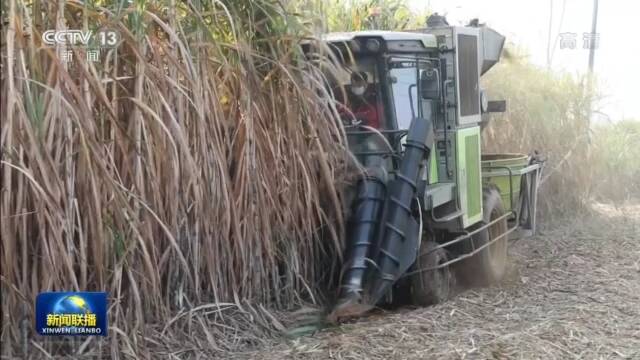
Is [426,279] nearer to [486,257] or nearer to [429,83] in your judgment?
[486,257]

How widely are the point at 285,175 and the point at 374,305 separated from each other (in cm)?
112

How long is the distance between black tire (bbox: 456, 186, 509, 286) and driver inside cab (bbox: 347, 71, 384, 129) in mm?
1653

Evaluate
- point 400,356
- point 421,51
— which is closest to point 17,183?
point 400,356

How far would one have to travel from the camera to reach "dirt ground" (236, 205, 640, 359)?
15.3 ft

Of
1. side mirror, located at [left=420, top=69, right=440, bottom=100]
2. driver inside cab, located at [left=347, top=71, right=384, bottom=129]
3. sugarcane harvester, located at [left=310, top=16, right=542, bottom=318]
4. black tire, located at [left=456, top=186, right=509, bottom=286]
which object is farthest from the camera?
black tire, located at [left=456, top=186, right=509, bottom=286]

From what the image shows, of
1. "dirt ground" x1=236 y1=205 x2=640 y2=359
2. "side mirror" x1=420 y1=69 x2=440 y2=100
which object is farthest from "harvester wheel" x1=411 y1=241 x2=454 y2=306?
"side mirror" x1=420 y1=69 x2=440 y2=100

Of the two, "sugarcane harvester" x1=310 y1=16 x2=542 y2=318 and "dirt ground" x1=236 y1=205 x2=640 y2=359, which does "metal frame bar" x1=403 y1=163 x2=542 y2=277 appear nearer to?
"sugarcane harvester" x1=310 y1=16 x2=542 y2=318

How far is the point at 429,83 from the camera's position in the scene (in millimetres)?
6117

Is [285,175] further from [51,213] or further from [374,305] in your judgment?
[51,213]

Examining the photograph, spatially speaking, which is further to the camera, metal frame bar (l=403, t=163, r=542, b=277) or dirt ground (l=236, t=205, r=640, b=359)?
metal frame bar (l=403, t=163, r=542, b=277)

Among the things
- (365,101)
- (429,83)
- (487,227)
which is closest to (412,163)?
(365,101)

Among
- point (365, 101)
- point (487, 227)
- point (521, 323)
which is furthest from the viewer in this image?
point (487, 227)

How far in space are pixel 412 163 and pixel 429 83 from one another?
A: 859 millimetres

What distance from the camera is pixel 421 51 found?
611 cm
